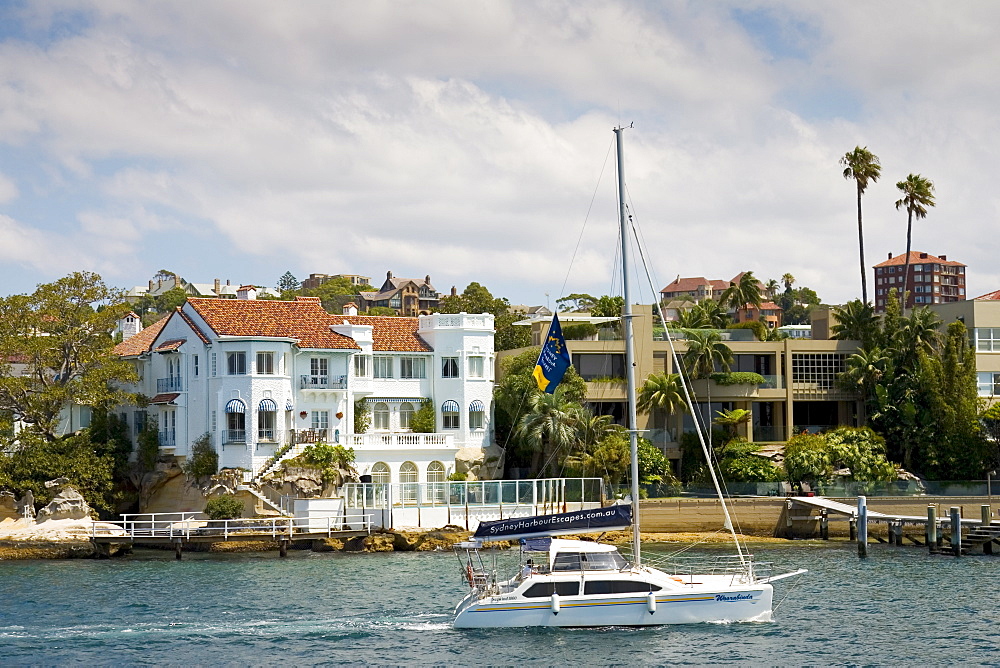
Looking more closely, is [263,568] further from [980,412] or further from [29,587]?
[980,412]

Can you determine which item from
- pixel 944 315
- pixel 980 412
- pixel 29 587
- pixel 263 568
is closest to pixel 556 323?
pixel 263 568

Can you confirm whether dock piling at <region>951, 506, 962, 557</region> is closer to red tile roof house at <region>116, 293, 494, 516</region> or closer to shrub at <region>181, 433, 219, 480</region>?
red tile roof house at <region>116, 293, 494, 516</region>

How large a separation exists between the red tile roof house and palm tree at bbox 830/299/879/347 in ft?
84.4

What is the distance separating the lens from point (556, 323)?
151 ft

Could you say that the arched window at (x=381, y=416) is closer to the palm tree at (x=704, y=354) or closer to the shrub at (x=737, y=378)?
the palm tree at (x=704, y=354)

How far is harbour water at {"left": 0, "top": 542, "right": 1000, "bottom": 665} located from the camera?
38969 mm

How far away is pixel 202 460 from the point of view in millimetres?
71375

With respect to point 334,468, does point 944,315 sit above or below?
above

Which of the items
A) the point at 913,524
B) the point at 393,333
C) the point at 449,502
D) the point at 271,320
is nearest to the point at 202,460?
the point at 271,320

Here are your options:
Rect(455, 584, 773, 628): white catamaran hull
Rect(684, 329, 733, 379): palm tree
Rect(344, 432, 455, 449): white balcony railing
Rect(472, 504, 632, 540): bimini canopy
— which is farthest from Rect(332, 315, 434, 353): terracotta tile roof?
Rect(455, 584, 773, 628): white catamaran hull

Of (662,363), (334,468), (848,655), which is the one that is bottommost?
(848,655)

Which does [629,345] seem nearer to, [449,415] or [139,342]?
[449,415]

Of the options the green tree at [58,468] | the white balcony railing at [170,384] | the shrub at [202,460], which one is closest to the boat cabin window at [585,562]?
the shrub at [202,460]

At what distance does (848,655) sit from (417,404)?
4323cm
